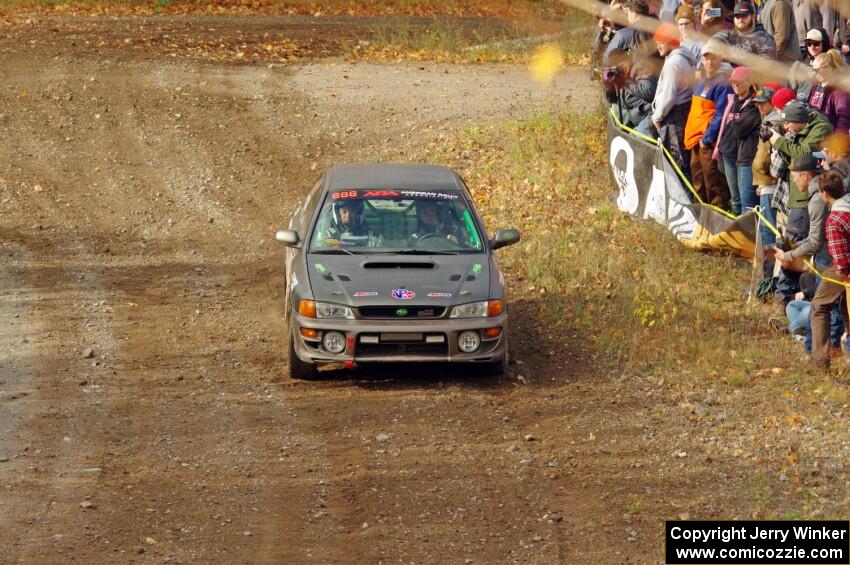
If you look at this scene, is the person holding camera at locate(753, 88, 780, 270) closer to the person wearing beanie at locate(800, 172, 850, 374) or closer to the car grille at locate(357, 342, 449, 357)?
the person wearing beanie at locate(800, 172, 850, 374)

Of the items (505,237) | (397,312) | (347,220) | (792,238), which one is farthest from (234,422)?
(792,238)

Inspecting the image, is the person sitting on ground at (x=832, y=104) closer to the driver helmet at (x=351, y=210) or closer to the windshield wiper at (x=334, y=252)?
the driver helmet at (x=351, y=210)

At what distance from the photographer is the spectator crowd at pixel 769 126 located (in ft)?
37.5

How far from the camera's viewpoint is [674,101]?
51.0 feet

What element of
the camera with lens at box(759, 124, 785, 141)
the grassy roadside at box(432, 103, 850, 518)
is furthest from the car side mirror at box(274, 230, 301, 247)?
the camera with lens at box(759, 124, 785, 141)

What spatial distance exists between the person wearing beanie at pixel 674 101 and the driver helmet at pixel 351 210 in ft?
16.3

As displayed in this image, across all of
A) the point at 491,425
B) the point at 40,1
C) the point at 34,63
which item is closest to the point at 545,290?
the point at 491,425

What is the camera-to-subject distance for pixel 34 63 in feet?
81.5

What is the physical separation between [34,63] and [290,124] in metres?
5.84

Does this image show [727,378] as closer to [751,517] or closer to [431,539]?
[751,517]

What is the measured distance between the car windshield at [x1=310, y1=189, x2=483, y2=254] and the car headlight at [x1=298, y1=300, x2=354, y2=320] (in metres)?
0.83

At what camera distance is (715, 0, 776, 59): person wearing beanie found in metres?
14.1

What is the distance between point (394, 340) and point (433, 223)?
5.14 ft

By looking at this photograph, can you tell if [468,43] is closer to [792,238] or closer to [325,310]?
[792,238]
